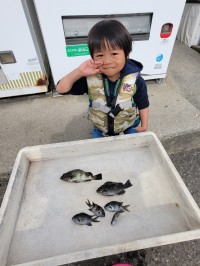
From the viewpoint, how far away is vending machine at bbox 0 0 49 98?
1.92m

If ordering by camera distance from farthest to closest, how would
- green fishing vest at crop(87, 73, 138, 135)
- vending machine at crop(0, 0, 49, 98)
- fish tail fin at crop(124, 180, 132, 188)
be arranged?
1. vending machine at crop(0, 0, 49, 98)
2. green fishing vest at crop(87, 73, 138, 135)
3. fish tail fin at crop(124, 180, 132, 188)

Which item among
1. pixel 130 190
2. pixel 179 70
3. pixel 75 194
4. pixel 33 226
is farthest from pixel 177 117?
pixel 33 226

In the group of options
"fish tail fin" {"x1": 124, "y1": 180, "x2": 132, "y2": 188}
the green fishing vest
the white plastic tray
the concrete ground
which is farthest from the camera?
the concrete ground

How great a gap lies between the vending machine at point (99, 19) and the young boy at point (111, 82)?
101 cm

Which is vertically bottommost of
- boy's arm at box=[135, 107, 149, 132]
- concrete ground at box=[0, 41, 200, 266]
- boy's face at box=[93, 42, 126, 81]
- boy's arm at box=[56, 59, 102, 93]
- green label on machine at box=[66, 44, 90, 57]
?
concrete ground at box=[0, 41, 200, 266]

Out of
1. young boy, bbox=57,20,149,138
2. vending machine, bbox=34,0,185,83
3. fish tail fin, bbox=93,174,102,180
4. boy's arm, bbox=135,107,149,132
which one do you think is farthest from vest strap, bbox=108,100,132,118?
vending machine, bbox=34,0,185,83

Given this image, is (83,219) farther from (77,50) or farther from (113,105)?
(77,50)

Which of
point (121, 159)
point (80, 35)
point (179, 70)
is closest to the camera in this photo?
point (121, 159)

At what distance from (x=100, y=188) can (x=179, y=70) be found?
2630 mm

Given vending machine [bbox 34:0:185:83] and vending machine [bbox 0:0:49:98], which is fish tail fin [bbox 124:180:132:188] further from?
vending machine [bbox 0:0:49:98]

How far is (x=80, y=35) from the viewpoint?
2156 mm

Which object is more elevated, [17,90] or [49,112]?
[17,90]

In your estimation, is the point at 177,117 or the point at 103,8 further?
the point at 177,117

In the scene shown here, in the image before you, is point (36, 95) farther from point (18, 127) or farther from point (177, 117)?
point (177, 117)
